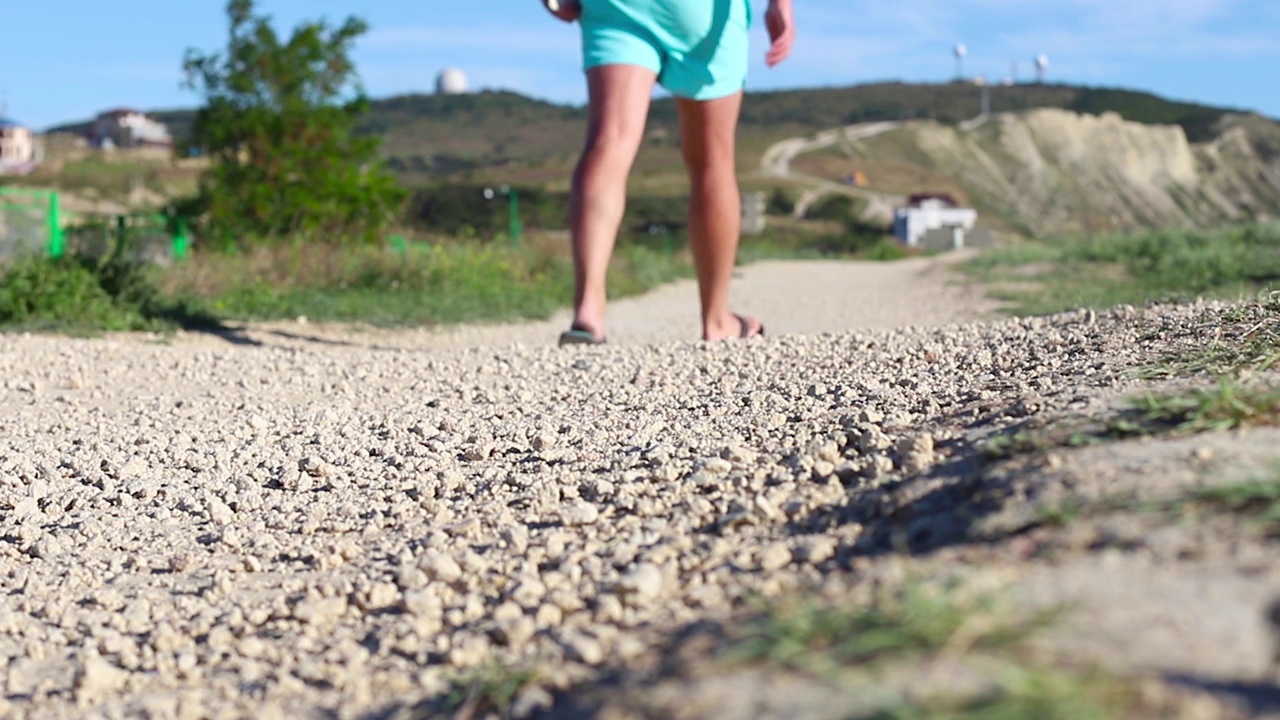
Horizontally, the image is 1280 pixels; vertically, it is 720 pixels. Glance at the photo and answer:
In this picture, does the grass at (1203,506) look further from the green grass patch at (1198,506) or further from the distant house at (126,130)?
the distant house at (126,130)

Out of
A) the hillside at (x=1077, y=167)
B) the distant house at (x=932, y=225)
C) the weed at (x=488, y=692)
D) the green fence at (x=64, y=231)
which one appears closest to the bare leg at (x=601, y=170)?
the weed at (x=488, y=692)

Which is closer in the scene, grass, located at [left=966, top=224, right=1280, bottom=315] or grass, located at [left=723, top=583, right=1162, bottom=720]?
grass, located at [left=723, top=583, right=1162, bottom=720]

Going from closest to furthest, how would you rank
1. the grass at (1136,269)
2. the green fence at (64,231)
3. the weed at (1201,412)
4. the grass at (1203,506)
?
the grass at (1203,506) < the weed at (1201,412) < the grass at (1136,269) < the green fence at (64,231)

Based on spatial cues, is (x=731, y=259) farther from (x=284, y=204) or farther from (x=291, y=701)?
(x=284, y=204)

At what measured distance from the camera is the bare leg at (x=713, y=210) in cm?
467

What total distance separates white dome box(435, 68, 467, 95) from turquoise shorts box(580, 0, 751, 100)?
85211mm

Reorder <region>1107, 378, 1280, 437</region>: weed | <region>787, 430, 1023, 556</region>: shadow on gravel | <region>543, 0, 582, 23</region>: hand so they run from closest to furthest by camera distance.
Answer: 1. <region>787, 430, 1023, 556</region>: shadow on gravel
2. <region>1107, 378, 1280, 437</region>: weed
3. <region>543, 0, 582, 23</region>: hand

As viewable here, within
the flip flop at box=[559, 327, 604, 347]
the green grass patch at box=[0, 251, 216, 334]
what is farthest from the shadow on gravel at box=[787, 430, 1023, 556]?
the green grass patch at box=[0, 251, 216, 334]

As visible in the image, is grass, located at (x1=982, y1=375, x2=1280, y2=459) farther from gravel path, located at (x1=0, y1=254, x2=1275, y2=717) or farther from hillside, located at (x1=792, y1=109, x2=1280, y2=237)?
hillside, located at (x1=792, y1=109, x2=1280, y2=237)

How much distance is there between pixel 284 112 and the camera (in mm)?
12984

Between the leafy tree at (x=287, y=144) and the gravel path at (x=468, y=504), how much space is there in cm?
873

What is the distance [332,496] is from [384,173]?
1086cm

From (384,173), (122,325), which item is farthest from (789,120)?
(122,325)

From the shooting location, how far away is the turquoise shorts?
4340mm
